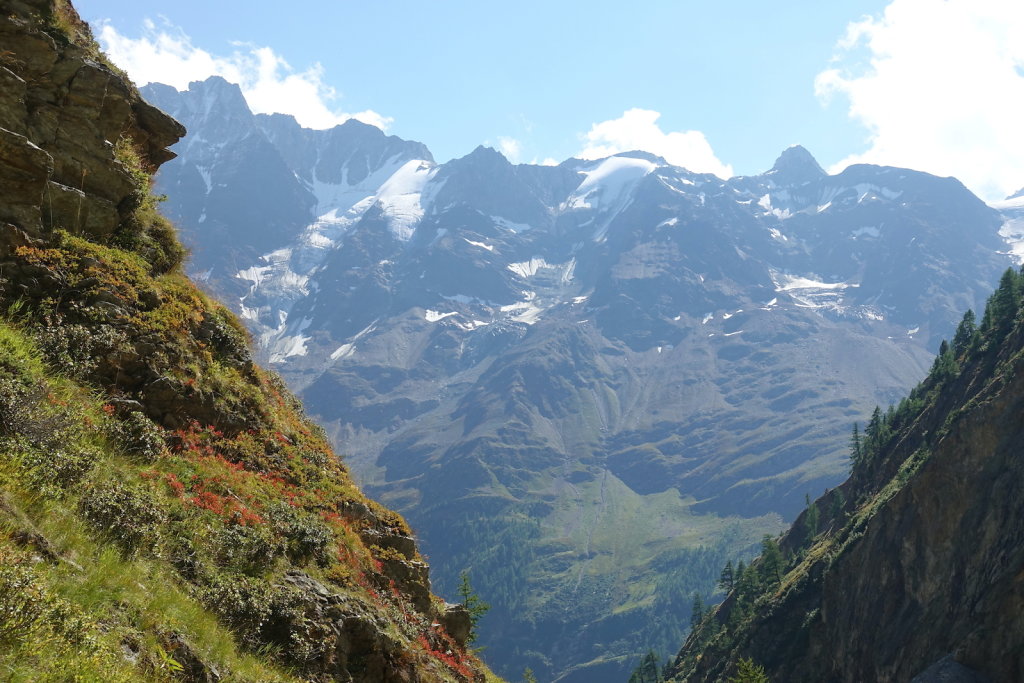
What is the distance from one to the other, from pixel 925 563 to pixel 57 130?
3032 inches

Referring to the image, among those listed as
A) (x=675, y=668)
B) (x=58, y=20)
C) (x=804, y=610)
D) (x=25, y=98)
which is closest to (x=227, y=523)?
(x=25, y=98)

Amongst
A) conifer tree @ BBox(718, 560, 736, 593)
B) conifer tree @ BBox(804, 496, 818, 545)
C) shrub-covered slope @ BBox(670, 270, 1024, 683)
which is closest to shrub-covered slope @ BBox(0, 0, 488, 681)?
shrub-covered slope @ BBox(670, 270, 1024, 683)

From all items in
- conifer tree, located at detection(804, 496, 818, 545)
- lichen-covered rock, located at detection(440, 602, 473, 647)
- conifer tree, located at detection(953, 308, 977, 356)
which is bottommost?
lichen-covered rock, located at detection(440, 602, 473, 647)

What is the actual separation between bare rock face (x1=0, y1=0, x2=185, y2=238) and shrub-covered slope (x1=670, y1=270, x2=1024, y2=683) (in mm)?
61130

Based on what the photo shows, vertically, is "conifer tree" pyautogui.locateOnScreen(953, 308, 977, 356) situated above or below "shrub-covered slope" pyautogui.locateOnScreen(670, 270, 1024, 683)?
above

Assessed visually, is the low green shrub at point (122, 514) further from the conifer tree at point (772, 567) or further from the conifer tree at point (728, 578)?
the conifer tree at point (728, 578)

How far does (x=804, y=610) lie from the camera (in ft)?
299

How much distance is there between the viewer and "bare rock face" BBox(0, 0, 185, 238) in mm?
15023

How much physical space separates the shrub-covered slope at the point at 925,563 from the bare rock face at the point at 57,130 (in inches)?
2407

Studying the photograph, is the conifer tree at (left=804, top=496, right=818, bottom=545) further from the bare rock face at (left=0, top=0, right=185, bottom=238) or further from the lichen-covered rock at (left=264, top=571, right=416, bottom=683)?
the bare rock face at (left=0, top=0, right=185, bottom=238)

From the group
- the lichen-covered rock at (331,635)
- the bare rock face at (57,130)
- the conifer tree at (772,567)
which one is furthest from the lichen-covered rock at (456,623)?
the conifer tree at (772,567)

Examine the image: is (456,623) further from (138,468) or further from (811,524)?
(811,524)

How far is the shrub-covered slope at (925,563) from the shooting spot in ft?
189

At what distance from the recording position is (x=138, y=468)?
43.7ft
